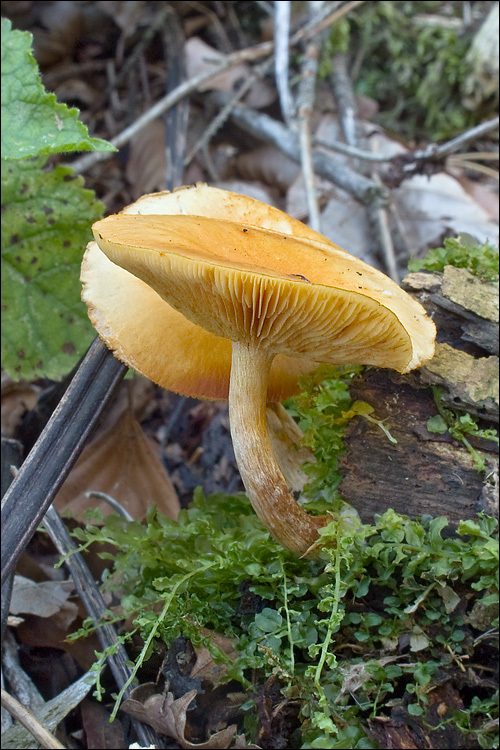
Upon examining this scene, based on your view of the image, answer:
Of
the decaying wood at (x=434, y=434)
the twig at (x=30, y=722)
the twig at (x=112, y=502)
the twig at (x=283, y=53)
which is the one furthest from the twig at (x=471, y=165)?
the twig at (x=30, y=722)

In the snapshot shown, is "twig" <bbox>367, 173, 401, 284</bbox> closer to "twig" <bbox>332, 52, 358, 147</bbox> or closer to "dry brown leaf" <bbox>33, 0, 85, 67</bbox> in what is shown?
"twig" <bbox>332, 52, 358, 147</bbox>

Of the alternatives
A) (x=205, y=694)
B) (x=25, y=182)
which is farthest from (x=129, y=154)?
(x=205, y=694)

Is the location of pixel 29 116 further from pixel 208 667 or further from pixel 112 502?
pixel 208 667

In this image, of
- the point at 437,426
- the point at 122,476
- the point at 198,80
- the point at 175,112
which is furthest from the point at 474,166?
the point at 122,476

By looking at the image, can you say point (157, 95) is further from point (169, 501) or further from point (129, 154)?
point (169, 501)

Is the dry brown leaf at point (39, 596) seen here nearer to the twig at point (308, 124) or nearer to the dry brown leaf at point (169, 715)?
the dry brown leaf at point (169, 715)

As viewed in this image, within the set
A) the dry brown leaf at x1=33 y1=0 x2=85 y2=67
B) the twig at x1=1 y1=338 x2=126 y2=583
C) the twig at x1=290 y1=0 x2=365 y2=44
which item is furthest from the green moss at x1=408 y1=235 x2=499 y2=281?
the dry brown leaf at x1=33 y1=0 x2=85 y2=67

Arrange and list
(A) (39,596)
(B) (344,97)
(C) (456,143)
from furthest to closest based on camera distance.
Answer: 1. (B) (344,97)
2. (C) (456,143)
3. (A) (39,596)
